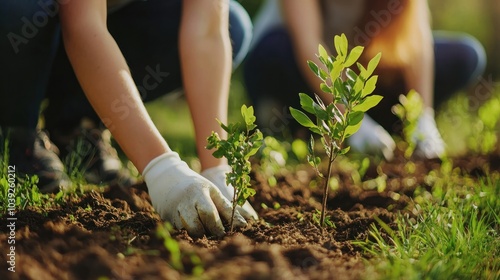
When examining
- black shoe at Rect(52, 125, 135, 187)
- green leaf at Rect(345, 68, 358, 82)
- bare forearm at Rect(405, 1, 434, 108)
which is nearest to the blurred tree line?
bare forearm at Rect(405, 1, 434, 108)

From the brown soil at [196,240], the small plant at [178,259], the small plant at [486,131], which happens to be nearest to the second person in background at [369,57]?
the small plant at [486,131]

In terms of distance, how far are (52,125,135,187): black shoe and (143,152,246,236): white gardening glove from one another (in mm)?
817

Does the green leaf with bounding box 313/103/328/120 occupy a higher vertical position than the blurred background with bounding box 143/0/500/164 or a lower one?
higher

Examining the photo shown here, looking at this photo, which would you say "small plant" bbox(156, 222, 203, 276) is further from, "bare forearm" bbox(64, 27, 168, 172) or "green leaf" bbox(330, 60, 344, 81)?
"green leaf" bbox(330, 60, 344, 81)

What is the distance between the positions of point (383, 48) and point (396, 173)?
1.16 meters

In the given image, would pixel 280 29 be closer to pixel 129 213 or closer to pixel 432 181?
pixel 432 181

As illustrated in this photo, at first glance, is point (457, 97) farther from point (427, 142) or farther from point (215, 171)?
point (215, 171)

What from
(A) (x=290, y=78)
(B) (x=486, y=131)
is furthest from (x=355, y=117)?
(A) (x=290, y=78)

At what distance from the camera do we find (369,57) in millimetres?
4043

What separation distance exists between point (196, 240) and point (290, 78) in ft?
8.09

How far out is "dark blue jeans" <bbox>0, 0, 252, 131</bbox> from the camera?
2.75 meters

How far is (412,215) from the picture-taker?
2.30 metres

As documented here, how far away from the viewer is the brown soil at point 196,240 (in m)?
1.51

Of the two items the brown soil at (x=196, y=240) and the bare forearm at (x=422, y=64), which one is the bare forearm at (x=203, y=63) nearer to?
the brown soil at (x=196, y=240)
